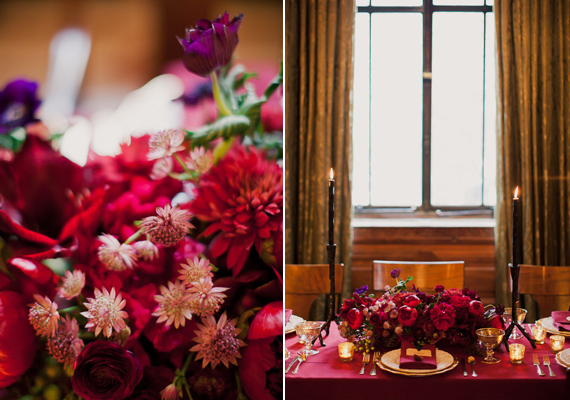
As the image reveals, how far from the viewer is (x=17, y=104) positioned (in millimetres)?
601

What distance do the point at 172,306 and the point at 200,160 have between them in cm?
21

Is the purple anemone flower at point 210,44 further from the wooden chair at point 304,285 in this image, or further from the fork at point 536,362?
the wooden chair at point 304,285

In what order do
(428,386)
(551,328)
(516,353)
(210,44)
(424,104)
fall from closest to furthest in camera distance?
(210,44) < (428,386) < (516,353) < (551,328) < (424,104)

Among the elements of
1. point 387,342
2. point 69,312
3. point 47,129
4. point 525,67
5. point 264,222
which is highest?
point 525,67

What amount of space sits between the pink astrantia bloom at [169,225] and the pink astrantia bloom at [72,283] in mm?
115

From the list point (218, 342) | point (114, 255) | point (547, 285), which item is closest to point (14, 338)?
point (114, 255)

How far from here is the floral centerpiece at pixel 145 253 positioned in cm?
59

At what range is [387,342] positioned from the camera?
127 cm

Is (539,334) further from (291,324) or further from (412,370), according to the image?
(291,324)

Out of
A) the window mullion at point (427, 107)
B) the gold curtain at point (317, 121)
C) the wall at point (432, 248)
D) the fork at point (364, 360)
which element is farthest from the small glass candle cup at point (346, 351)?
the window mullion at point (427, 107)

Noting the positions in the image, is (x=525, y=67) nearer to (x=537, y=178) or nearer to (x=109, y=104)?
(x=537, y=178)

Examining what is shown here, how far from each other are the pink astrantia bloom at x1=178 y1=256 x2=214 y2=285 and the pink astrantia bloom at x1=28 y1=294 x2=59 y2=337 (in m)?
0.19

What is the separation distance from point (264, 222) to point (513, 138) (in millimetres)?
2441

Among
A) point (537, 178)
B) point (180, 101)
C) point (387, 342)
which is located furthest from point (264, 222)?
point (537, 178)
